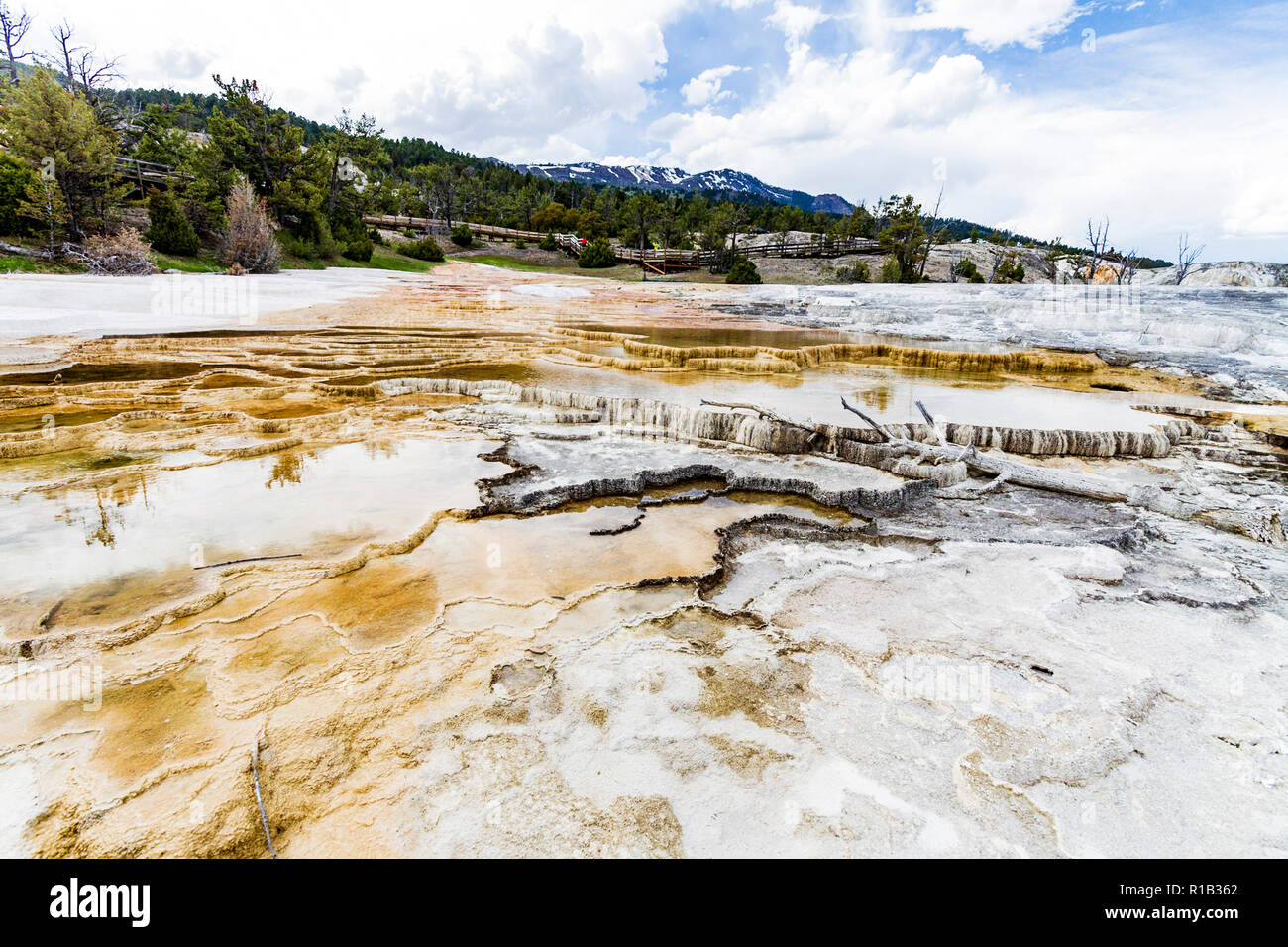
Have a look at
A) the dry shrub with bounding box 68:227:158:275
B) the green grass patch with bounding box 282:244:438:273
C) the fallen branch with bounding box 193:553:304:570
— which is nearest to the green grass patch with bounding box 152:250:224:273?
the dry shrub with bounding box 68:227:158:275

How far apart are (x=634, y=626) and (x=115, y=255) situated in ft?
73.5

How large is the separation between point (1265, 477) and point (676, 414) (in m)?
6.07

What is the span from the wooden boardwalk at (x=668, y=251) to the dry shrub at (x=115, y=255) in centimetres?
2228

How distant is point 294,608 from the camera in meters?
3.26

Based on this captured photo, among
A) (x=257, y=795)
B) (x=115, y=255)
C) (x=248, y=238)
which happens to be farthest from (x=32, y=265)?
(x=257, y=795)

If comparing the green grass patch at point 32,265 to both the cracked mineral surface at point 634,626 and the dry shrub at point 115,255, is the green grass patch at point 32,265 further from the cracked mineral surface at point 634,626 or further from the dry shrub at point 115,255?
the cracked mineral surface at point 634,626

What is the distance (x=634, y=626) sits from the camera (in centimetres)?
329

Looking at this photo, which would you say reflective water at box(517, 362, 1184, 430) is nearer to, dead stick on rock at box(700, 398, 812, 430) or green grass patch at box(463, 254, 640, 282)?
dead stick on rock at box(700, 398, 812, 430)

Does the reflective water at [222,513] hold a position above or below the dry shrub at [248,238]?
below

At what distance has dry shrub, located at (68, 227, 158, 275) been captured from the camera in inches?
681

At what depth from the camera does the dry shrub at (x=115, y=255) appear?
17.3 meters

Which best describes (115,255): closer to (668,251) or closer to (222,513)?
(222,513)

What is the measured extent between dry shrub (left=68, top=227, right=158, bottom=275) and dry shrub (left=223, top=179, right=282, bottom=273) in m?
2.93

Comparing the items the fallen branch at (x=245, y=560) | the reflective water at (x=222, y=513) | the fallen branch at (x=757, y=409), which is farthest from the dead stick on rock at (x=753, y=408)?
the fallen branch at (x=245, y=560)
